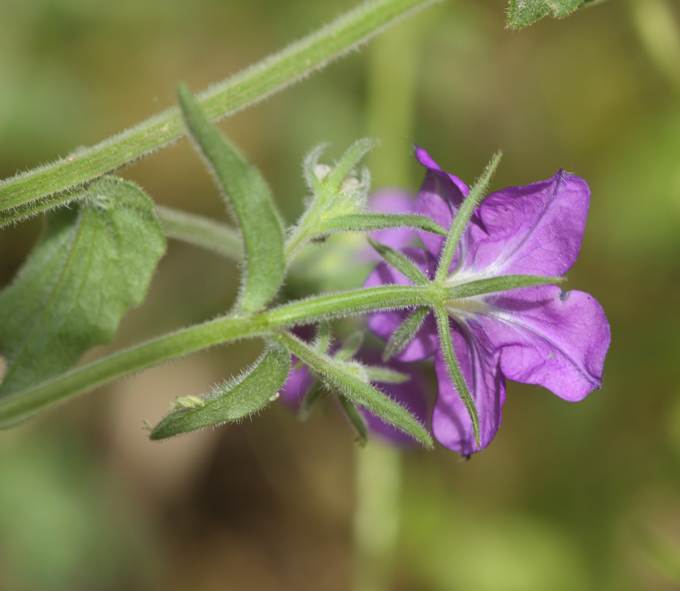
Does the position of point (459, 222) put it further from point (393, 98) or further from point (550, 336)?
point (393, 98)

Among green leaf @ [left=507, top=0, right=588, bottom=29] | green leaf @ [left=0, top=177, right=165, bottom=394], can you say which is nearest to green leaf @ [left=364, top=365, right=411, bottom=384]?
green leaf @ [left=0, top=177, right=165, bottom=394]

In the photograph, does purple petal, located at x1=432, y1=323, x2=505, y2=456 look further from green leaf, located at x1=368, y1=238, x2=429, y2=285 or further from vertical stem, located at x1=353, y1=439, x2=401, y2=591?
vertical stem, located at x1=353, y1=439, x2=401, y2=591

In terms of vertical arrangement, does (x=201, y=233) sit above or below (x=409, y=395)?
above

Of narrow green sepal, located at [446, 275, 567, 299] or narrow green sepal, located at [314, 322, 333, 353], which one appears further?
narrow green sepal, located at [314, 322, 333, 353]

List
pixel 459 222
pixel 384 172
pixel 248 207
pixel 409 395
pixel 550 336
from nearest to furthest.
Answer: pixel 248 207, pixel 459 222, pixel 550 336, pixel 409 395, pixel 384 172

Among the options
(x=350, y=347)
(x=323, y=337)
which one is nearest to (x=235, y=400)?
(x=323, y=337)

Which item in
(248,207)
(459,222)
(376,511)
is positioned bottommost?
(376,511)
